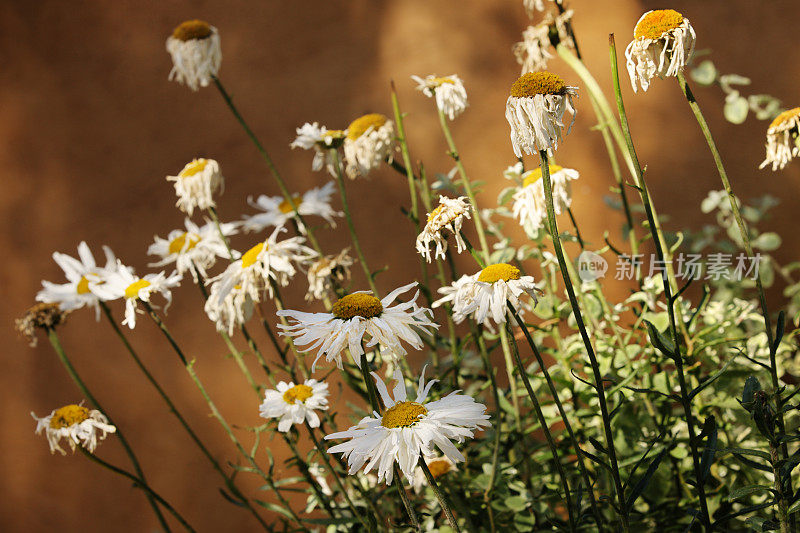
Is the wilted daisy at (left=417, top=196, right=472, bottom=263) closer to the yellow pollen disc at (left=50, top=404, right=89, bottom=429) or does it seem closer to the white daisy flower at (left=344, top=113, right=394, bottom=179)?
the white daisy flower at (left=344, top=113, right=394, bottom=179)

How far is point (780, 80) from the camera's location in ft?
5.13

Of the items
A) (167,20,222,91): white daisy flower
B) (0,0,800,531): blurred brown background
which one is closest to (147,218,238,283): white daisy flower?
(167,20,222,91): white daisy flower

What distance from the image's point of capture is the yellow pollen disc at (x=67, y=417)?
0.91 m

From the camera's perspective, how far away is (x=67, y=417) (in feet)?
3.00

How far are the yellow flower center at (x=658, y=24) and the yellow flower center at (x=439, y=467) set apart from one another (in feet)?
2.14

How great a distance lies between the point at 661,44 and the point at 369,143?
0.49 meters

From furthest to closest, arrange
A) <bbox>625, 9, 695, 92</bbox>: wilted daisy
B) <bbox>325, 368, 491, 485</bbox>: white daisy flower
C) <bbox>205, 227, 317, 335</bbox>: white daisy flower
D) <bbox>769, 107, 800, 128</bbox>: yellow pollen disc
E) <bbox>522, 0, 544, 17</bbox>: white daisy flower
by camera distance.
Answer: <bbox>522, 0, 544, 17</bbox>: white daisy flower, <bbox>205, 227, 317, 335</bbox>: white daisy flower, <bbox>769, 107, 800, 128</bbox>: yellow pollen disc, <bbox>625, 9, 695, 92</bbox>: wilted daisy, <bbox>325, 368, 491, 485</bbox>: white daisy flower

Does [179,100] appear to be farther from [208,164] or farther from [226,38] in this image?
[208,164]

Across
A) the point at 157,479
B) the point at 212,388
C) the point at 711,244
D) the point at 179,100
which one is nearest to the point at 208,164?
the point at 179,100

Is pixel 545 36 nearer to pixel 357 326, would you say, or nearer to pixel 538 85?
pixel 538 85

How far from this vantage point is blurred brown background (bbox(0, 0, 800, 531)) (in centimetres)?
156

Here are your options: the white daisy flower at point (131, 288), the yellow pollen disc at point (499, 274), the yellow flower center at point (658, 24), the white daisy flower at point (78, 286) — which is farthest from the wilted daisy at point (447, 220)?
the white daisy flower at point (78, 286)

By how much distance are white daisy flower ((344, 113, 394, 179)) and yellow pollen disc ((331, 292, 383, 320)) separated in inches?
17.4

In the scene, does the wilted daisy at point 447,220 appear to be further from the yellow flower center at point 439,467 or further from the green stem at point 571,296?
the yellow flower center at point 439,467
